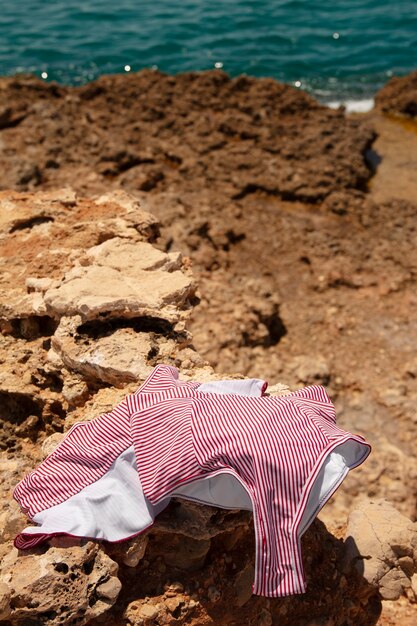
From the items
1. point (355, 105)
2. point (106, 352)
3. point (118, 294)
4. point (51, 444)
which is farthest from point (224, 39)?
point (51, 444)

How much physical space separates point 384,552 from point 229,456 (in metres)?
1.38

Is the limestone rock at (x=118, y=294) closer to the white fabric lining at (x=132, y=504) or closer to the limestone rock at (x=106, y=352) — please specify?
the limestone rock at (x=106, y=352)

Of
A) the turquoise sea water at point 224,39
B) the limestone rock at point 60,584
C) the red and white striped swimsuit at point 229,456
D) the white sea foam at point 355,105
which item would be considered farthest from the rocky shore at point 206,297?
the turquoise sea water at point 224,39

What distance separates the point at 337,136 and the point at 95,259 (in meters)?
6.23

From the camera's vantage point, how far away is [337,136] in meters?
9.26

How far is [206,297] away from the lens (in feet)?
19.8

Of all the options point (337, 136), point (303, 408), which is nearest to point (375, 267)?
point (337, 136)

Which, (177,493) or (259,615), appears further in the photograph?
(259,615)

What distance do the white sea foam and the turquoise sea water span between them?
17 centimetres

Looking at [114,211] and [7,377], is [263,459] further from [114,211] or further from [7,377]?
[114,211]

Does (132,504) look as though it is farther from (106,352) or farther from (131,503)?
(106,352)

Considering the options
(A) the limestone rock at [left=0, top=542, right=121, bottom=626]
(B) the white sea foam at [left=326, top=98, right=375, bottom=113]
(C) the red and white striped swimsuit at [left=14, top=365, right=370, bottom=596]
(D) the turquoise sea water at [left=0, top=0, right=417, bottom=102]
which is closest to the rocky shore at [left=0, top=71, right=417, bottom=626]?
(A) the limestone rock at [left=0, top=542, right=121, bottom=626]

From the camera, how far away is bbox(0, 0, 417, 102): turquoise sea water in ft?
45.2

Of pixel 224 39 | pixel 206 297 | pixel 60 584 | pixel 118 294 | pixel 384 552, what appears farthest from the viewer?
pixel 224 39
